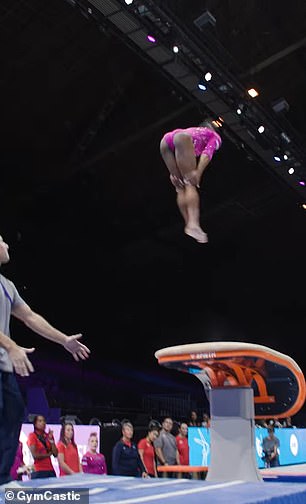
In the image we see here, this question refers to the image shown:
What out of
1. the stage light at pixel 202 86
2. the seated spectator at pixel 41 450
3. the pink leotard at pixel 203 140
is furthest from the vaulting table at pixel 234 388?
the stage light at pixel 202 86

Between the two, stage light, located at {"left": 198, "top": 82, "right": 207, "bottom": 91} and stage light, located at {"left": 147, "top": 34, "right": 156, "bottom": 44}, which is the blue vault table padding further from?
stage light, located at {"left": 198, "top": 82, "right": 207, "bottom": 91}

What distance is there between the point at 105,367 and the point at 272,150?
9.04 metres

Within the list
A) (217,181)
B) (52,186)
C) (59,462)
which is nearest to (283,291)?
(217,181)

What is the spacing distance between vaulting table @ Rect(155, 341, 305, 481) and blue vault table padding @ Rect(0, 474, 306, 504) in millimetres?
543

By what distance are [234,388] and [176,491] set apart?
121 cm

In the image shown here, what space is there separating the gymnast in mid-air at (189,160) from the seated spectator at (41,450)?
3113 mm

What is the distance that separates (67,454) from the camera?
250 inches

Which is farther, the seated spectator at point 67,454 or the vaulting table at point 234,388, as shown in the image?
the seated spectator at point 67,454

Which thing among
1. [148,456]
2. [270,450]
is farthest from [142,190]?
[148,456]

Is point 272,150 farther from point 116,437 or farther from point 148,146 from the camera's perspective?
point 116,437

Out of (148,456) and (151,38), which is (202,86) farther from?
(148,456)

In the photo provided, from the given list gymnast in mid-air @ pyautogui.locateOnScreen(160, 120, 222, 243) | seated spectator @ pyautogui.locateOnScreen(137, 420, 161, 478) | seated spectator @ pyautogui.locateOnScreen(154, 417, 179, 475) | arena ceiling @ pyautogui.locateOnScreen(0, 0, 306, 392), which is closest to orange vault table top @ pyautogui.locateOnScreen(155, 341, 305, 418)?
gymnast in mid-air @ pyautogui.locateOnScreen(160, 120, 222, 243)

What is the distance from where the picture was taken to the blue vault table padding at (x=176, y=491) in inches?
95.6

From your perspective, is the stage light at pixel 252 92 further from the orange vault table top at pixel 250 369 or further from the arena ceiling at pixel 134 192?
the orange vault table top at pixel 250 369
